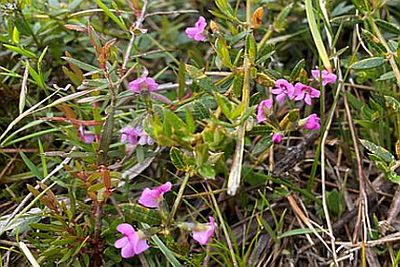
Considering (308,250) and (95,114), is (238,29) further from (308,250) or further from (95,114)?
(308,250)

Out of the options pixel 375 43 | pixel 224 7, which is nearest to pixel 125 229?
pixel 224 7

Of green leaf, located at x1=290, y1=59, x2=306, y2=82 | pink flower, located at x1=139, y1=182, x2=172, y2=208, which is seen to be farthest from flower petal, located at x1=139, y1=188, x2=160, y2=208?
green leaf, located at x1=290, y1=59, x2=306, y2=82

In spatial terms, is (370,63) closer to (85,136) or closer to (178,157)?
(178,157)

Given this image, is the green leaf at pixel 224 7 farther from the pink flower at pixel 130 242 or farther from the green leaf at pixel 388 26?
the pink flower at pixel 130 242

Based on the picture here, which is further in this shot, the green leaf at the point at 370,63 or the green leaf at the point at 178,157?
the green leaf at the point at 370,63

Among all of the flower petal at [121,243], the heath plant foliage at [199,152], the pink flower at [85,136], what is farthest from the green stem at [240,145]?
the pink flower at [85,136]

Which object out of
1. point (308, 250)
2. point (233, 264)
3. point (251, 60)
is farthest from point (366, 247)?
point (251, 60)

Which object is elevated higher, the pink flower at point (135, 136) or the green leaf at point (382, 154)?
the pink flower at point (135, 136)
